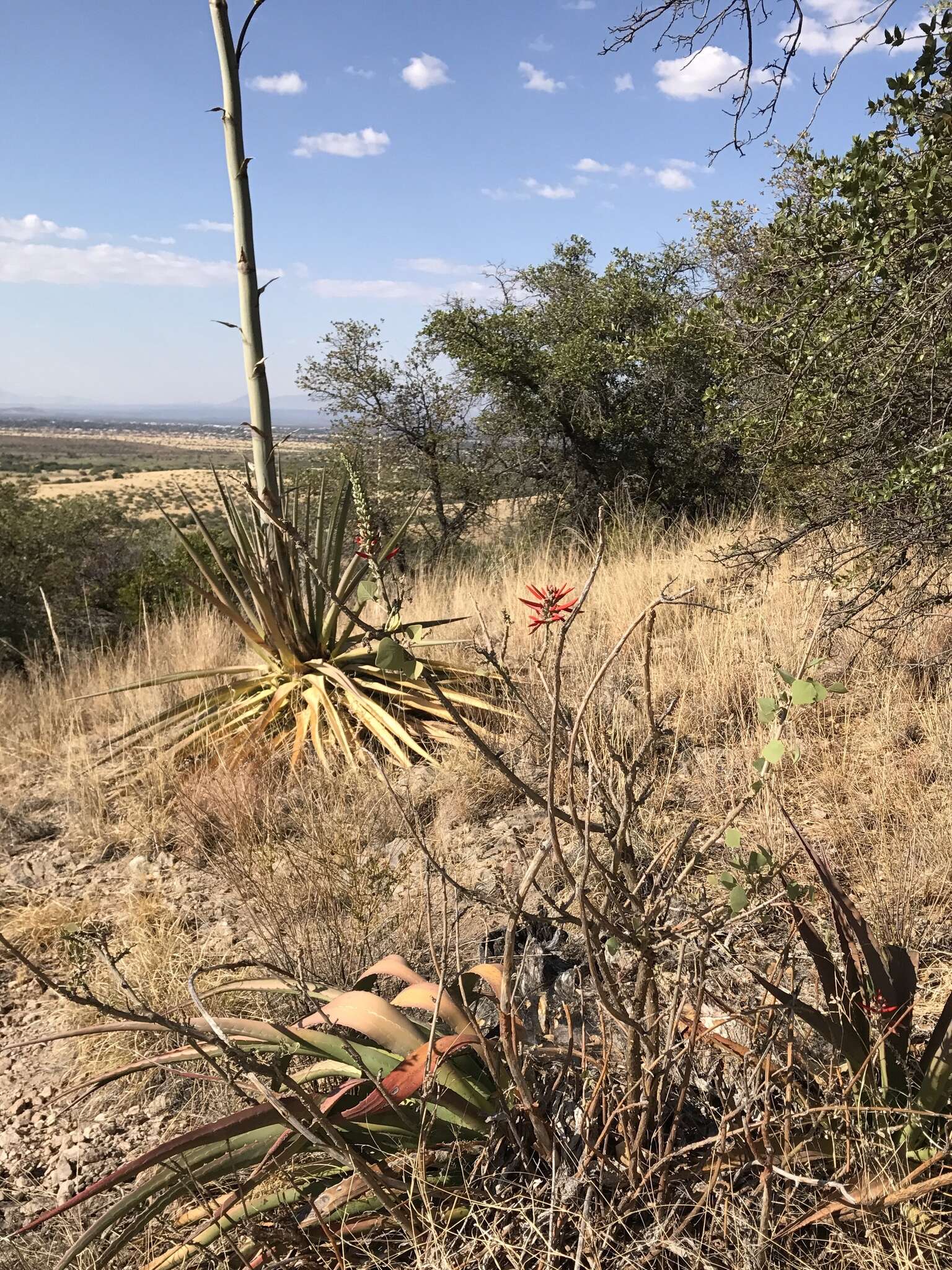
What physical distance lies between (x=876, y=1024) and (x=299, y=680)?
3.39 meters

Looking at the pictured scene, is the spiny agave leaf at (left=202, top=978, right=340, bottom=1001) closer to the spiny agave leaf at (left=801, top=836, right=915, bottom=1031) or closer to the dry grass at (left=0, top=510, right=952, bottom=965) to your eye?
the dry grass at (left=0, top=510, right=952, bottom=965)

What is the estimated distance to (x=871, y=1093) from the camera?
1597 mm

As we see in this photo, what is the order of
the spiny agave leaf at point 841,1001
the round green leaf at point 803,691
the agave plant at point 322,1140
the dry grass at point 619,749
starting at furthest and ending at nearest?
the dry grass at point 619,749 → the spiny agave leaf at point 841,1001 → the agave plant at point 322,1140 → the round green leaf at point 803,691

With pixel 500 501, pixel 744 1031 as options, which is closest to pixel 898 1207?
pixel 744 1031

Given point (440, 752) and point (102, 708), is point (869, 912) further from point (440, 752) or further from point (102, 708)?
point (102, 708)

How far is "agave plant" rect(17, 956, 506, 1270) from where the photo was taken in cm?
149

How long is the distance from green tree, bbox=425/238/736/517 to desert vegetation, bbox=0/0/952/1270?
107 inches

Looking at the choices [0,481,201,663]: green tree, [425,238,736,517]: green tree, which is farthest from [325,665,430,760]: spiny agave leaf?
[425,238,736,517]: green tree

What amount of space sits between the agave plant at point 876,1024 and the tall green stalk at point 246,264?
2.79 metres

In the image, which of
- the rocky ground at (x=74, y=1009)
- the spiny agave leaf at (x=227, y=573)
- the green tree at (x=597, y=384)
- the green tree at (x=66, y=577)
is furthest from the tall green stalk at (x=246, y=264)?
the green tree at (x=597, y=384)

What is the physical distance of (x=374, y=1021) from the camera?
173 centimetres

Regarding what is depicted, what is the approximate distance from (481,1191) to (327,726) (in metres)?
2.91

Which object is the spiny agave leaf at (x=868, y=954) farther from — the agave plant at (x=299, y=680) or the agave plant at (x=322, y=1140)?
the agave plant at (x=299, y=680)

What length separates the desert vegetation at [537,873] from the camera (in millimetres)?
1509
